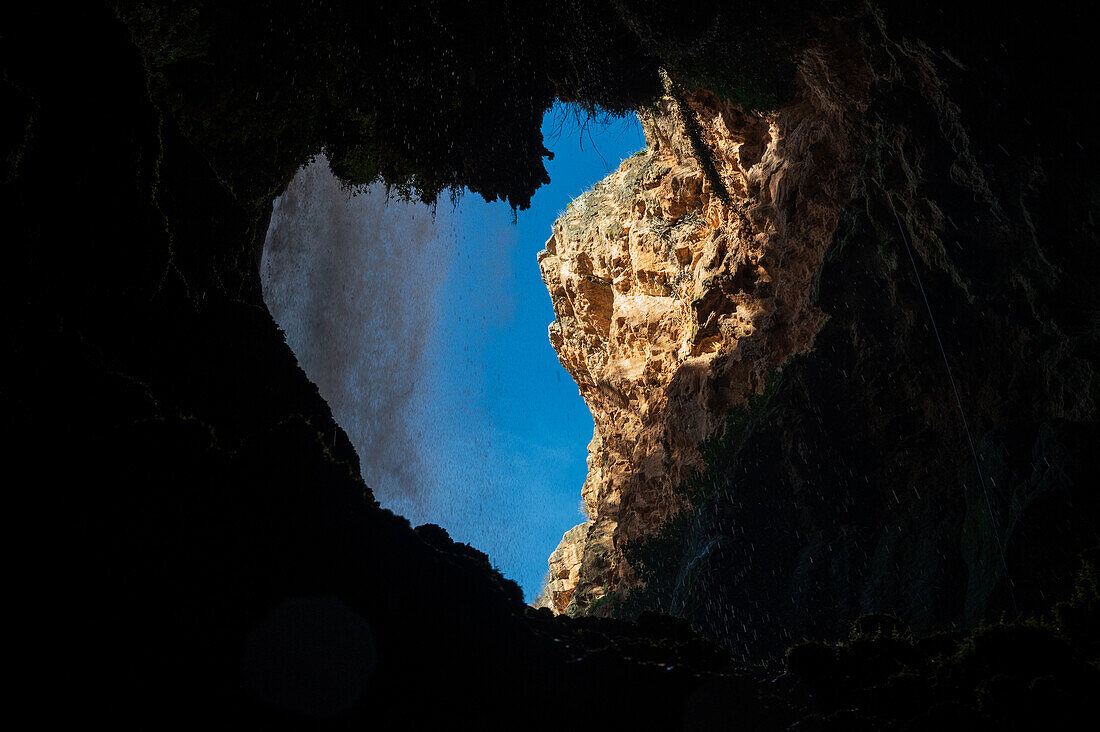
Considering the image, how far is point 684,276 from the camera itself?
59.9 ft

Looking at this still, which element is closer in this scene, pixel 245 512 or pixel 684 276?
pixel 245 512

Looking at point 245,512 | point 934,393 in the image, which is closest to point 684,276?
point 934,393

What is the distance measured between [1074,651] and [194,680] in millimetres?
5052

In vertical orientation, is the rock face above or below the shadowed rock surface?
above

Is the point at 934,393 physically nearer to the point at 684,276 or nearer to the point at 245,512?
the point at 245,512

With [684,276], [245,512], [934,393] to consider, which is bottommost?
[245,512]

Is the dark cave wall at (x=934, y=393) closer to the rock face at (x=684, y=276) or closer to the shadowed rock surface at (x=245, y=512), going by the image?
the shadowed rock surface at (x=245, y=512)

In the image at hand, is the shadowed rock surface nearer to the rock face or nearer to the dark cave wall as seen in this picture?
the dark cave wall

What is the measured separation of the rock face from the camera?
40.0 feet

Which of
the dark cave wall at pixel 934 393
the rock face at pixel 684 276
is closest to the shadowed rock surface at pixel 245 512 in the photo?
the dark cave wall at pixel 934 393

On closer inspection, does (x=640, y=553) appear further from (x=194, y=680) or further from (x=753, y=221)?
(x=194, y=680)

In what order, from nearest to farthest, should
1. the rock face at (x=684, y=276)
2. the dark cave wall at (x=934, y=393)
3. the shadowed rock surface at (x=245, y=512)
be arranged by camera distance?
the shadowed rock surface at (x=245, y=512) < the dark cave wall at (x=934, y=393) < the rock face at (x=684, y=276)

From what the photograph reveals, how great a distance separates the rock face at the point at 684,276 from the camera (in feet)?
40.0

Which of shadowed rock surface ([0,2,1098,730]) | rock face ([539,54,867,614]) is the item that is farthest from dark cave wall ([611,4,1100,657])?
rock face ([539,54,867,614])
